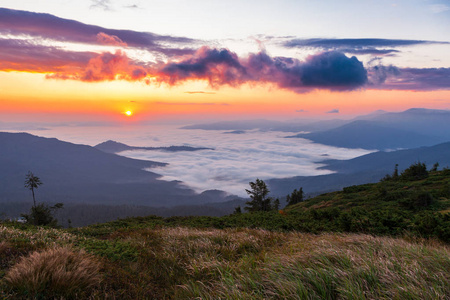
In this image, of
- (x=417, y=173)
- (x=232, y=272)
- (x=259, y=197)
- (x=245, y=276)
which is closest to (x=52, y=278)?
(x=232, y=272)

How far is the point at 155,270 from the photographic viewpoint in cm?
627

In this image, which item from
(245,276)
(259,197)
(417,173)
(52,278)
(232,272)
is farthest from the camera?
(259,197)

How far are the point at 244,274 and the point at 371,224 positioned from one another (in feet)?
25.6

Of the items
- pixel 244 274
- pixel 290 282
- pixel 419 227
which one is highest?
pixel 290 282

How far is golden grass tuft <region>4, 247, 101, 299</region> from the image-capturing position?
4.41 meters

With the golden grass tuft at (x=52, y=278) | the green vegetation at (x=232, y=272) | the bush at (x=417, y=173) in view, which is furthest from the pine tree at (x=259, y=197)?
the golden grass tuft at (x=52, y=278)

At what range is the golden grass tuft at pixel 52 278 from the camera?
441 cm

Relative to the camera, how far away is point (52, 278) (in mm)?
4578

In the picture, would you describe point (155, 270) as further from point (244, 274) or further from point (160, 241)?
point (160, 241)

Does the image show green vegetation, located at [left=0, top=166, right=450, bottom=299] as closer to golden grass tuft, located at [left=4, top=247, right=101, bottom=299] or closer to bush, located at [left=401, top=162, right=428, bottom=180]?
golden grass tuft, located at [left=4, top=247, right=101, bottom=299]

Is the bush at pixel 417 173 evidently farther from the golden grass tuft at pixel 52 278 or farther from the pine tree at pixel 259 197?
the golden grass tuft at pixel 52 278

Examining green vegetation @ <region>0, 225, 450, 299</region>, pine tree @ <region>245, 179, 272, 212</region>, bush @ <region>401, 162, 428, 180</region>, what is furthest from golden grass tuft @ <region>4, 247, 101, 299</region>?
pine tree @ <region>245, 179, 272, 212</region>

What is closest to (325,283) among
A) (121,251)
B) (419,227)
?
(121,251)

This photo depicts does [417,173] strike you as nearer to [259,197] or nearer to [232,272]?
[259,197]
